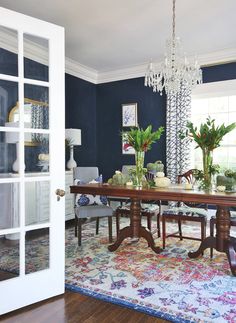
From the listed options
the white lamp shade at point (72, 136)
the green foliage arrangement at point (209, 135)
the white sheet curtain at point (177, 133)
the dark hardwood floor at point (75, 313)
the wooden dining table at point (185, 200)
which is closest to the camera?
the dark hardwood floor at point (75, 313)

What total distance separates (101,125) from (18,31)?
13.5 ft

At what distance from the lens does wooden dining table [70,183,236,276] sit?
8.48ft

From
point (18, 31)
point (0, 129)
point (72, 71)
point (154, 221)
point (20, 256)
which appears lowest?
point (154, 221)

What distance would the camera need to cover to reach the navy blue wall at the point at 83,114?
5.44m

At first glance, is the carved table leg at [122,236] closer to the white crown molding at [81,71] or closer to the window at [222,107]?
the window at [222,107]

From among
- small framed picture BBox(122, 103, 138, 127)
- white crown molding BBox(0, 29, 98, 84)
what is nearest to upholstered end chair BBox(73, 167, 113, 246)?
small framed picture BBox(122, 103, 138, 127)

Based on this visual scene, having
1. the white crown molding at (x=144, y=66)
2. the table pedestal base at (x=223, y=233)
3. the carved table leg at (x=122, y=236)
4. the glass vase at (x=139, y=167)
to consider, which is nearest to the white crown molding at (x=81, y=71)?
the white crown molding at (x=144, y=66)

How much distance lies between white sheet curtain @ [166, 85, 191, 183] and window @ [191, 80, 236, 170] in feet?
0.78

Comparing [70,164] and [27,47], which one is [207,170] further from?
[70,164]

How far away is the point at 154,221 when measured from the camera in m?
5.03

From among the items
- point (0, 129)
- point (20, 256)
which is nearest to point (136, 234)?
point (20, 256)

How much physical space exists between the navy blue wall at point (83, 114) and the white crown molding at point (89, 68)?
16cm

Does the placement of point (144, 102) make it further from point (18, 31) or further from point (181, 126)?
point (18, 31)

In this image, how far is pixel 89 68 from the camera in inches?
224
